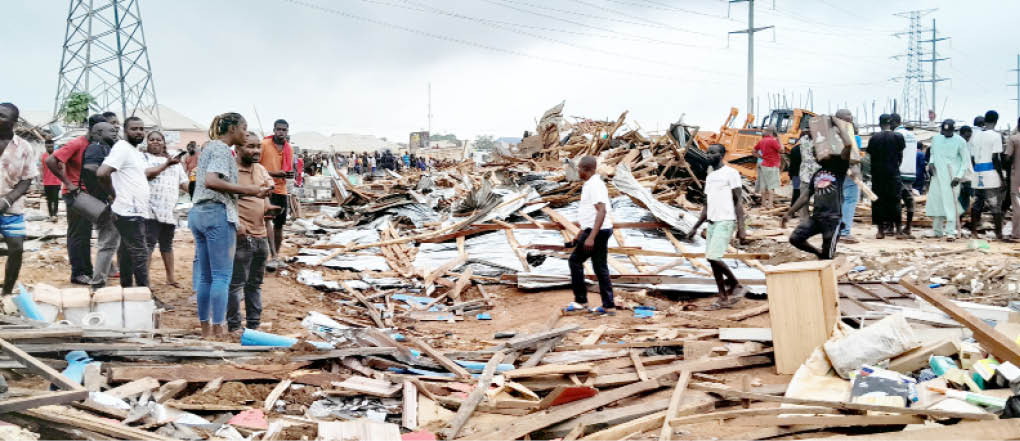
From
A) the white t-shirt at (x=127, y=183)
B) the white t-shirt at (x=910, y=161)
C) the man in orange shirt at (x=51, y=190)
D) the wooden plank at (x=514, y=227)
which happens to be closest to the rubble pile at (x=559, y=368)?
the white t-shirt at (x=127, y=183)

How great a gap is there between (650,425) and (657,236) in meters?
6.54

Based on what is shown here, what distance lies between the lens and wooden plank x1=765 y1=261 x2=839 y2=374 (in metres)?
4.77

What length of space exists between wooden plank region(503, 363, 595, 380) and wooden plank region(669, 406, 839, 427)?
1125mm

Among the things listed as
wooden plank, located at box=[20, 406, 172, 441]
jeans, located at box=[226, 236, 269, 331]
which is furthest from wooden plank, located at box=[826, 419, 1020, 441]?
jeans, located at box=[226, 236, 269, 331]

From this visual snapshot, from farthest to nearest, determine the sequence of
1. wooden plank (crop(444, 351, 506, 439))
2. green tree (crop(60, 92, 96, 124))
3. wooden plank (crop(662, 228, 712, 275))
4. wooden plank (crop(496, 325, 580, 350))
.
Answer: green tree (crop(60, 92, 96, 124)), wooden plank (crop(662, 228, 712, 275)), wooden plank (crop(496, 325, 580, 350)), wooden plank (crop(444, 351, 506, 439))

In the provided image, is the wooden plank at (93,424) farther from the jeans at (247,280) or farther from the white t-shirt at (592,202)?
the white t-shirt at (592,202)

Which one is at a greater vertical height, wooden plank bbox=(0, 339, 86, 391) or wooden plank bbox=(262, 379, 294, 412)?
wooden plank bbox=(0, 339, 86, 391)

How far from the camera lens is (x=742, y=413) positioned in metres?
3.80

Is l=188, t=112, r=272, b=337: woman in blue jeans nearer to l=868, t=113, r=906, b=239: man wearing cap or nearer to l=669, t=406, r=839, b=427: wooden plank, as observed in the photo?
l=669, t=406, r=839, b=427: wooden plank

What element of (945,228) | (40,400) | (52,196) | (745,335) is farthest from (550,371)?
(52,196)

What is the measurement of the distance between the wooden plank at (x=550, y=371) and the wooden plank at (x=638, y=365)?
1.05ft

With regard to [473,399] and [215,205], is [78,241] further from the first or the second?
[473,399]

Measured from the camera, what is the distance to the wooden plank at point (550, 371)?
4922 mm

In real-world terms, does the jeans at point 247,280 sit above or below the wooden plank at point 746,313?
above
